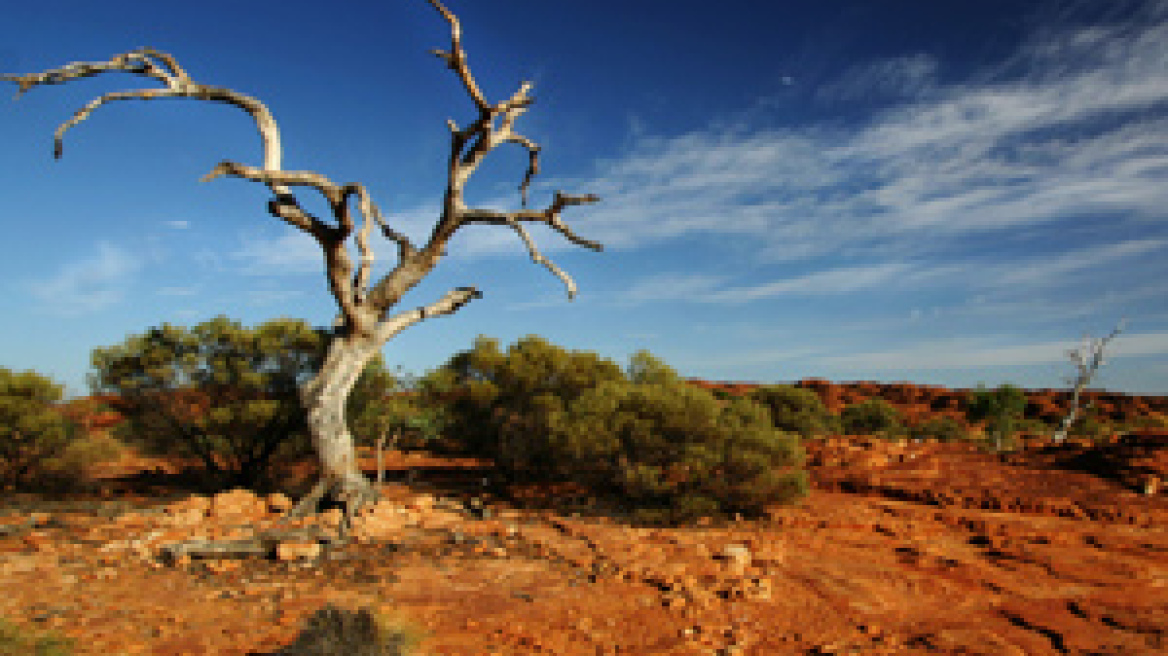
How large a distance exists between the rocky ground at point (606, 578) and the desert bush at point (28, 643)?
199 mm

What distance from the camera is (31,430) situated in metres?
12.0

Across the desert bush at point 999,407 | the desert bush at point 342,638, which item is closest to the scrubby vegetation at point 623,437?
the desert bush at point 342,638

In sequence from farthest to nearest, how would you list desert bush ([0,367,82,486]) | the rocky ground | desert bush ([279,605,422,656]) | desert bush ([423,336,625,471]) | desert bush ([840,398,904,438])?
desert bush ([840,398,904,438]), desert bush ([423,336,625,471]), desert bush ([0,367,82,486]), the rocky ground, desert bush ([279,605,422,656])

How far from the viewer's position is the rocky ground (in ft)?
17.5

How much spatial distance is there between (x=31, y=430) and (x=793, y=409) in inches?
878

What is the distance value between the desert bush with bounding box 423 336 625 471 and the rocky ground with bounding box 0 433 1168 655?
144cm

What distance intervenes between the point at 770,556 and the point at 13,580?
8078 millimetres

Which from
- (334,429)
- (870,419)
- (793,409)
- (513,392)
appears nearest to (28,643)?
(334,429)

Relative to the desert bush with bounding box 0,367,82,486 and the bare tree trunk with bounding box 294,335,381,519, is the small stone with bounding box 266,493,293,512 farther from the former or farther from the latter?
the desert bush with bounding box 0,367,82,486

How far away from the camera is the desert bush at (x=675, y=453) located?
10297 millimetres

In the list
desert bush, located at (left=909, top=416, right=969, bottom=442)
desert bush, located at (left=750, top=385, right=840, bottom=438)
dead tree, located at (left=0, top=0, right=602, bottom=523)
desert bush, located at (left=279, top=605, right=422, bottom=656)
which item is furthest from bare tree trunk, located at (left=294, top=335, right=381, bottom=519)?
desert bush, located at (left=909, top=416, right=969, bottom=442)

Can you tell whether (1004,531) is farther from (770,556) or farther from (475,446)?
(475,446)

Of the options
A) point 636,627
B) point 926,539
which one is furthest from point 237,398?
point 926,539

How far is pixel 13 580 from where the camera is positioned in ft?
20.8
